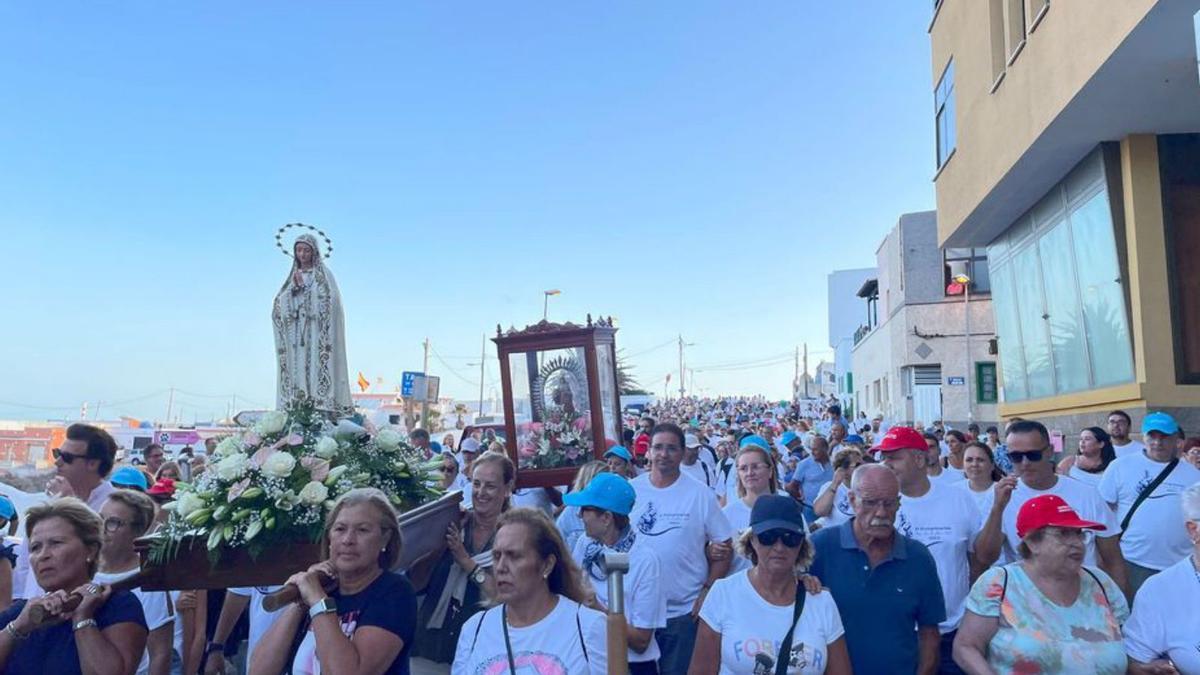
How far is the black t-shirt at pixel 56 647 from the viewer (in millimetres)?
3346

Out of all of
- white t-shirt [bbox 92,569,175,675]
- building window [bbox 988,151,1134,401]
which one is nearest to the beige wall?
building window [bbox 988,151,1134,401]

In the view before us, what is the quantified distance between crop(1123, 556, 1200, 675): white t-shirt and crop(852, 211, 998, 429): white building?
22.1 meters

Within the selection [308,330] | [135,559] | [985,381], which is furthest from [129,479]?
[985,381]

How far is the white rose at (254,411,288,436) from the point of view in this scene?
4.02m

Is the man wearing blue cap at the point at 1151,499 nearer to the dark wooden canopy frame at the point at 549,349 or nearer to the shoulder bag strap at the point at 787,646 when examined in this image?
the shoulder bag strap at the point at 787,646

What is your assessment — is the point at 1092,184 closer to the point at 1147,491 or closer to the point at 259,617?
the point at 1147,491

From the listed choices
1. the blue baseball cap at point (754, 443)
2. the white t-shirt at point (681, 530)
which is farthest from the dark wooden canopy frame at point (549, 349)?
the white t-shirt at point (681, 530)

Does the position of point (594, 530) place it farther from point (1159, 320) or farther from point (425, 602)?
point (1159, 320)

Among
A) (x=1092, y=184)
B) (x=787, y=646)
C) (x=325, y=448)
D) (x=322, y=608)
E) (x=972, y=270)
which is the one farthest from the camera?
(x=972, y=270)

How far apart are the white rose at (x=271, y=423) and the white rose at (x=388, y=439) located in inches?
19.1

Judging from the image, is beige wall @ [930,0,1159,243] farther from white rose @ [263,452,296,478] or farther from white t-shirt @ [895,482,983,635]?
white rose @ [263,452,296,478]

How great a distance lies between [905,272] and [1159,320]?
18.6m

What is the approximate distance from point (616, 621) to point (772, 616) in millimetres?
1234

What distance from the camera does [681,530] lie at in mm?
5184
